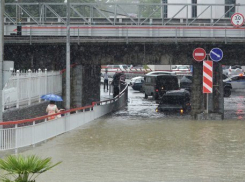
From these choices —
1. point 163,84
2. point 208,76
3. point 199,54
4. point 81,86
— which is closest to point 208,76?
point 208,76

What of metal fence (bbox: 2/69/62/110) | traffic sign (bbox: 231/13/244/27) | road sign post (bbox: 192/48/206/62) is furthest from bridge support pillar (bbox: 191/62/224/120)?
metal fence (bbox: 2/69/62/110)

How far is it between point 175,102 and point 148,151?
2111 centimetres

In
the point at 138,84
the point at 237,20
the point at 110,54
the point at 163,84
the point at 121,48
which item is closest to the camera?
the point at 121,48

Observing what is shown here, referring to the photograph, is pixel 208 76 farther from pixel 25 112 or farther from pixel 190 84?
pixel 190 84

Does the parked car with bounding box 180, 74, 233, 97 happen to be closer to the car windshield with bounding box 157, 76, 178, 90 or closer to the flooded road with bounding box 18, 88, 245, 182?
the car windshield with bounding box 157, 76, 178, 90

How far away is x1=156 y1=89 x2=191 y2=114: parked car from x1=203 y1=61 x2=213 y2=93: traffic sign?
6.19 metres

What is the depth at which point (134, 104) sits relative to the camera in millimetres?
49469

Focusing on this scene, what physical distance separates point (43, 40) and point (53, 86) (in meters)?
3.13

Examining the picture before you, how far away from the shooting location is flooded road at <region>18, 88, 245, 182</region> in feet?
51.6

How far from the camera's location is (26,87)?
95.6ft

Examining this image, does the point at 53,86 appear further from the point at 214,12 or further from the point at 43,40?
the point at 214,12

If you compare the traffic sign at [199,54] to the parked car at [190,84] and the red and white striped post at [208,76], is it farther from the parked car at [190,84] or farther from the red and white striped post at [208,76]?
the parked car at [190,84]

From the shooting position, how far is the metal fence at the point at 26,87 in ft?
85.2

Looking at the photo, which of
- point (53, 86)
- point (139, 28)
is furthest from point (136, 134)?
point (139, 28)
